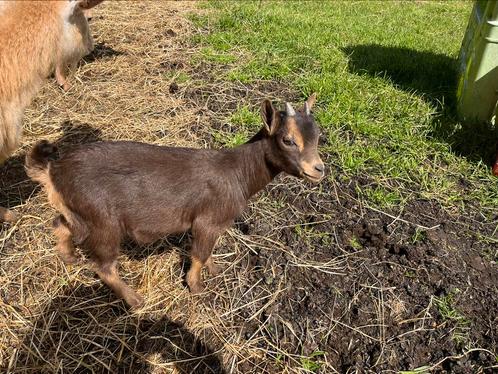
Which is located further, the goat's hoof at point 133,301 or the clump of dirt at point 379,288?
the goat's hoof at point 133,301

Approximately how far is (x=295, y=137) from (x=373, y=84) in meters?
3.30

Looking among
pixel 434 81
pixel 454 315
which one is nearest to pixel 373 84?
pixel 434 81

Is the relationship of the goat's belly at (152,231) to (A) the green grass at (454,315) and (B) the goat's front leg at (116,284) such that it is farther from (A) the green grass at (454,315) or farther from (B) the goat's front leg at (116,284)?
(A) the green grass at (454,315)

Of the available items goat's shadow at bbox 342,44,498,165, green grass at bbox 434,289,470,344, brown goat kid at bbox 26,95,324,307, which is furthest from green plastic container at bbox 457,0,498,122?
brown goat kid at bbox 26,95,324,307

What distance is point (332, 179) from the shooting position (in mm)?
4219

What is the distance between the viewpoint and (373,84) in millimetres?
5676

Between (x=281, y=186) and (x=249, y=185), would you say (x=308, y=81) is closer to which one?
(x=281, y=186)

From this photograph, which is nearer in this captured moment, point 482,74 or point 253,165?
point 253,165

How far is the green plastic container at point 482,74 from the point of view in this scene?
4.59 metres

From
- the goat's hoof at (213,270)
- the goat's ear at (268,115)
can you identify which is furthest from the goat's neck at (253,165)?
the goat's hoof at (213,270)

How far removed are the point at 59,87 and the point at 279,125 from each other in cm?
372

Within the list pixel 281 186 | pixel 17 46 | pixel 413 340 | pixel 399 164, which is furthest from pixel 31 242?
pixel 399 164

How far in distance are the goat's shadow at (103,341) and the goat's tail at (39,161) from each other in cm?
99

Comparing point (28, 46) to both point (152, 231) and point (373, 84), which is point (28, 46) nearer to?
point (152, 231)
